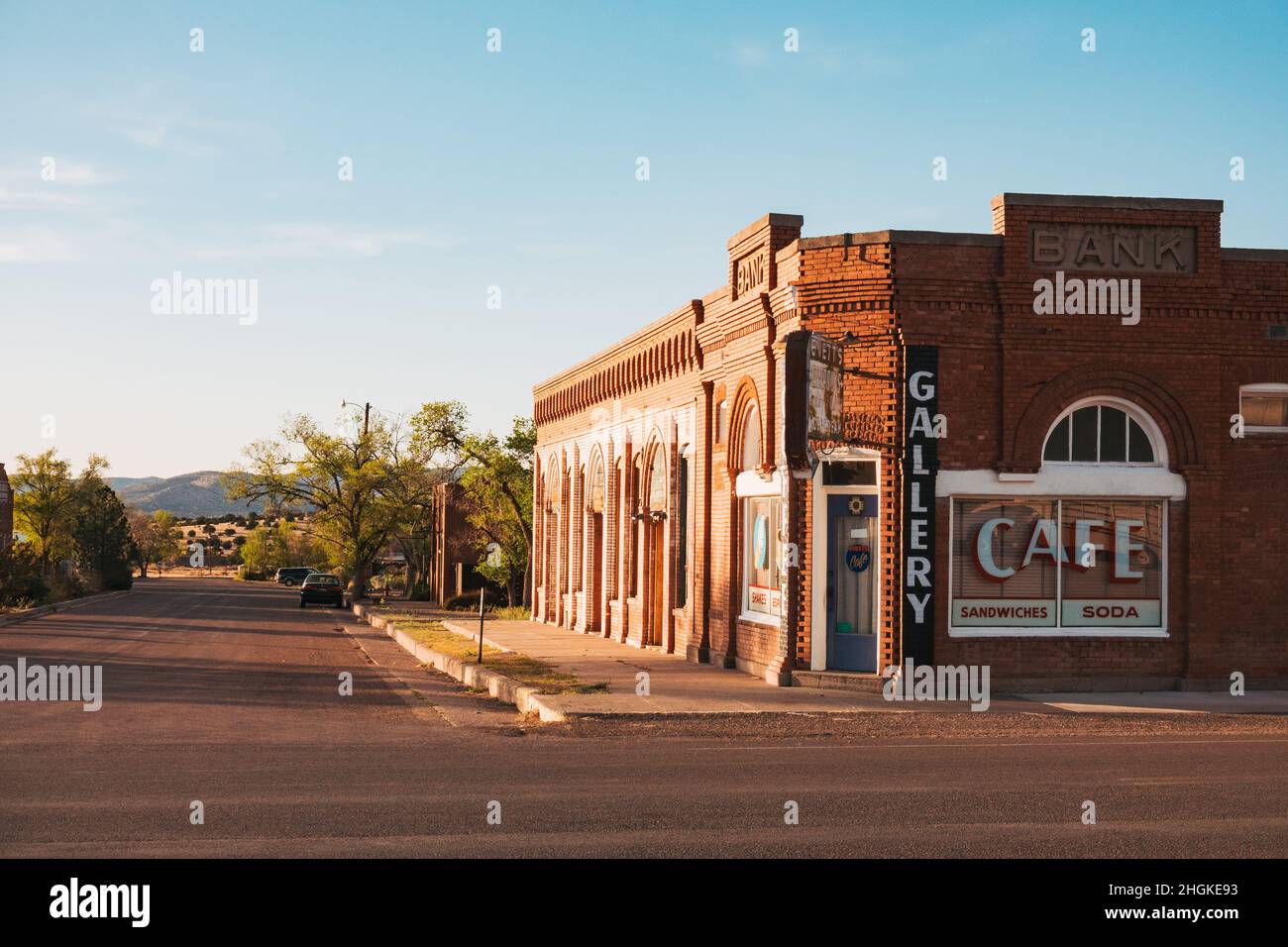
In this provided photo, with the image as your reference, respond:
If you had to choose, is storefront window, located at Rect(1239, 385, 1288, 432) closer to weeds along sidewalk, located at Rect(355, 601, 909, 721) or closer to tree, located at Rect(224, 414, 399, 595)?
weeds along sidewalk, located at Rect(355, 601, 909, 721)

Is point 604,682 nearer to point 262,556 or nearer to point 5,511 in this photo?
point 5,511

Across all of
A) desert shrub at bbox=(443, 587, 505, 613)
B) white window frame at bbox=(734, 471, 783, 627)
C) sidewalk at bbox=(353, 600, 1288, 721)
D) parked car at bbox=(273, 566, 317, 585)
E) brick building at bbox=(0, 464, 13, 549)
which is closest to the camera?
sidewalk at bbox=(353, 600, 1288, 721)

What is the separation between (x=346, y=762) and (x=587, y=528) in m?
24.2

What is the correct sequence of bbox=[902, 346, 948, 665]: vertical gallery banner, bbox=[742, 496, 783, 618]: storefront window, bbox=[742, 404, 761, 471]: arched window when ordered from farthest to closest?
bbox=[742, 404, 761, 471]: arched window < bbox=[742, 496, 783, 618]: storefront window < bbox=[902, 346, 948, 665]: vertical gallery banner

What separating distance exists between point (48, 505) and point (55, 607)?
26349mm

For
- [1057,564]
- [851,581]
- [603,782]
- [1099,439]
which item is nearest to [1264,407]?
[1099,439]

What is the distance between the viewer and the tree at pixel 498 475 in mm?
53938

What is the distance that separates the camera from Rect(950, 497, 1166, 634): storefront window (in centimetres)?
2039

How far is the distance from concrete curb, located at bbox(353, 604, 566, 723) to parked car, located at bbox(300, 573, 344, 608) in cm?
2542

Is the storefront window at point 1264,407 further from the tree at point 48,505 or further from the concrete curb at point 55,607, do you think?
the tree at point 48,505

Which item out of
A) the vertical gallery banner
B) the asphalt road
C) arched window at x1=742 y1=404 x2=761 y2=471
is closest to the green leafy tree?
arched window at x1=742 y1=404 x2=761 y2=471

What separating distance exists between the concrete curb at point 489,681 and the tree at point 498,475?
60.5 ft
